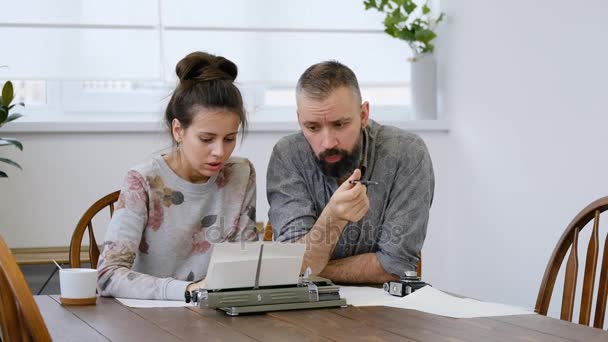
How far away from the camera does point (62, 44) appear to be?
126 inches

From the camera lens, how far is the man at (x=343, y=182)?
2.06 metres

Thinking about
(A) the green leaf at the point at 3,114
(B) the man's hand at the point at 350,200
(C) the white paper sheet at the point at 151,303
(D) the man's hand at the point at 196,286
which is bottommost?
(C) the white paper sheet at the point at 151,303

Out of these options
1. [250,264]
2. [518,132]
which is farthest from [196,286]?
[518,132]

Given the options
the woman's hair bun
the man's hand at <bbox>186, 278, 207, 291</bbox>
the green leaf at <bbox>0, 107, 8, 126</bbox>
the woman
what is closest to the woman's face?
the woman

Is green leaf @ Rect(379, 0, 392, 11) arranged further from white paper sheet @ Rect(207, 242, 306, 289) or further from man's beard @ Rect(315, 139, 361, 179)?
white paper sheet @ Rect(207, 242, 306, 289)

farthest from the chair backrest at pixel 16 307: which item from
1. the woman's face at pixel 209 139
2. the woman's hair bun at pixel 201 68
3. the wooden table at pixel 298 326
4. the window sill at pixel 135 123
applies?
the window sill at pixel 135 123

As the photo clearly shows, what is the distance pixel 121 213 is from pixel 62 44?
1482mm

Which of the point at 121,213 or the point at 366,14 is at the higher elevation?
the point at 366,14

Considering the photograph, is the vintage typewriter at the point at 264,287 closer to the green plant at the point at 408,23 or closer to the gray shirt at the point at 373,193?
the gray shirt at the point at 373,193

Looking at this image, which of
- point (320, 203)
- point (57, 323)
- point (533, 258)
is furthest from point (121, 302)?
point (533, 258)

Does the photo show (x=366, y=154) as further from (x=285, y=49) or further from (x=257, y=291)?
(x=285, y=49)

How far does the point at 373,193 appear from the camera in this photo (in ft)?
7.22

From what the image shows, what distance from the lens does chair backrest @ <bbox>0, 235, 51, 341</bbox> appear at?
1201mm

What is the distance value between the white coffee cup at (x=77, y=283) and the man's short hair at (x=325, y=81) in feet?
2.34
